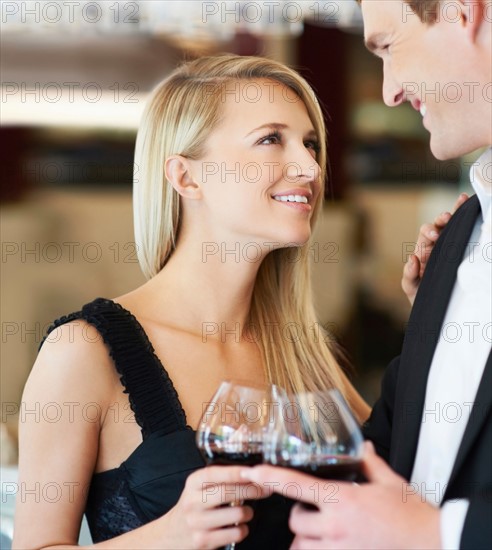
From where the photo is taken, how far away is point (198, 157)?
1.81 meters

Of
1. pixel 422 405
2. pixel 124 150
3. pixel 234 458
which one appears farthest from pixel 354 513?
pixel 124 150

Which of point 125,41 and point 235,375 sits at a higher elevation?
point 125,41

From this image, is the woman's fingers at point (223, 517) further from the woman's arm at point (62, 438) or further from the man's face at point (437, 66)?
the man's face at point (437, 66)

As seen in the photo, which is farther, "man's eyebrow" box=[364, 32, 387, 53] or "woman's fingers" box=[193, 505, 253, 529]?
"man's eyebrow" box=[364, 32, 387, 53]

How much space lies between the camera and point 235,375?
1.74 m

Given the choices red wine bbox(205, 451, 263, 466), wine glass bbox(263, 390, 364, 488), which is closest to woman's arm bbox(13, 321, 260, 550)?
red wine bbox(205, 451, 263, 466)

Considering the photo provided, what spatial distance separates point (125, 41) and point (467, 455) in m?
3.84

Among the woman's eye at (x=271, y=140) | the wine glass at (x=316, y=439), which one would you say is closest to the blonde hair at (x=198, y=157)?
the woman's eye at (x=271, y=140)

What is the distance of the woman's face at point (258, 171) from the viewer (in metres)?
1.75

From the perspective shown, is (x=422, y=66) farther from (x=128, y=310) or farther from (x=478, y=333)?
(x=128, y=310)

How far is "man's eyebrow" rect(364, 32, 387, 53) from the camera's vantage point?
1.40 metres

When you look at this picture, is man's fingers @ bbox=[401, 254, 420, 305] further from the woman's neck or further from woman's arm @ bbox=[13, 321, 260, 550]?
woman's arm @ bbox=[13, 321, 260, 550]

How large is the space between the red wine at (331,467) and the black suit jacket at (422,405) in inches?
6.3

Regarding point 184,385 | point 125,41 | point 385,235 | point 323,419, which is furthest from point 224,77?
point 385,235
